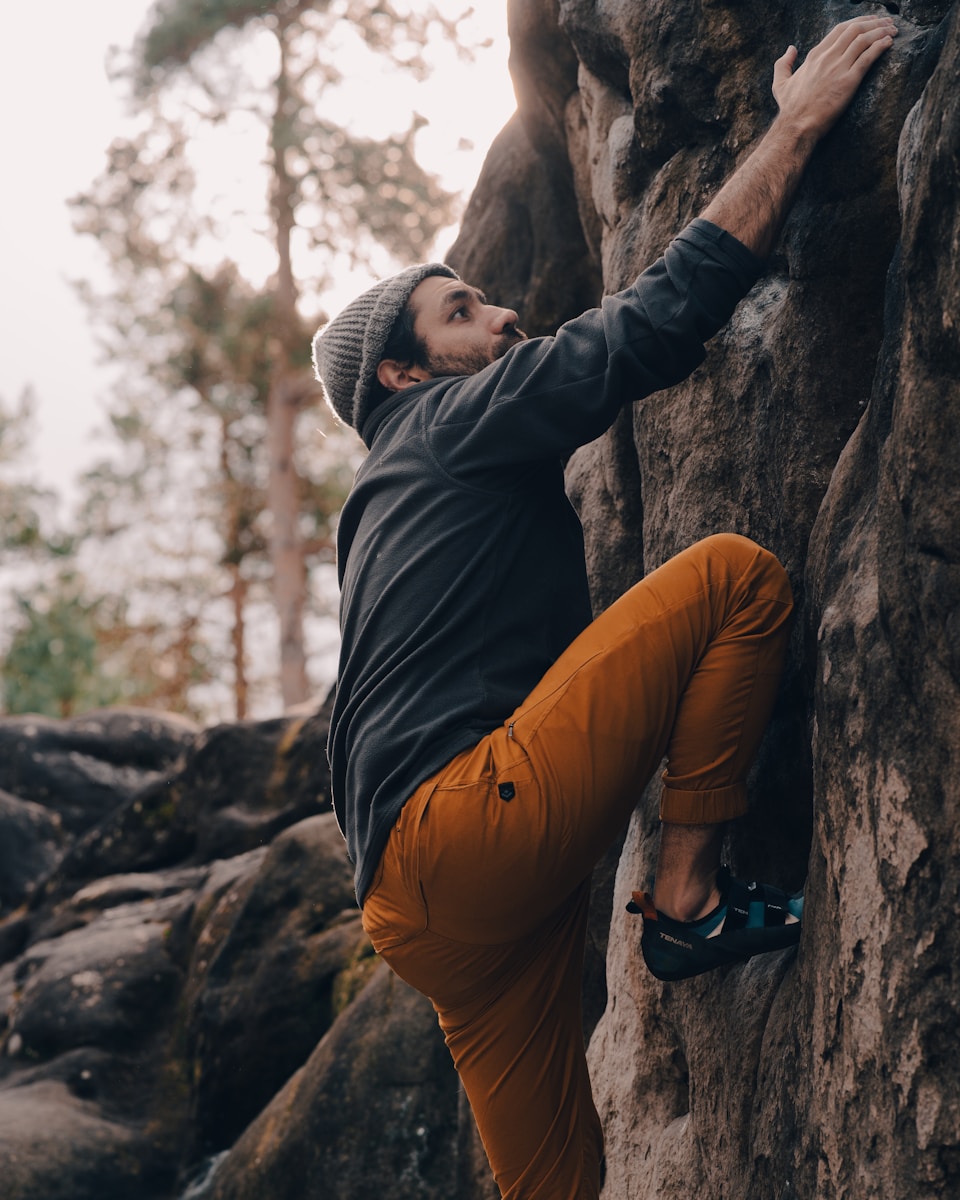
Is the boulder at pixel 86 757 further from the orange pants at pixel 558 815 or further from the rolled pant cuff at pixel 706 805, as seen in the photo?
the rolled pant cuff at pixel 706 805

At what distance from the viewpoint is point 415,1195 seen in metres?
5.86

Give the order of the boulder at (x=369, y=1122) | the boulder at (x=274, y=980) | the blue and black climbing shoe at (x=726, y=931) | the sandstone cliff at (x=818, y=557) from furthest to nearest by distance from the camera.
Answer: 1. the boulder at (x=274, y=980)
2. the boulder at (x=369, y=1122)
3. the blue and black climbing shoe at (x=726, y=931)
4. the sandstone cliff at (x=818, y=557)

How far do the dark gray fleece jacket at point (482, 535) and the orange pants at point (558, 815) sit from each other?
0.44ft

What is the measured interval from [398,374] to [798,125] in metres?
1.41

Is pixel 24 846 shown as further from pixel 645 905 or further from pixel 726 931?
pixel 726 931

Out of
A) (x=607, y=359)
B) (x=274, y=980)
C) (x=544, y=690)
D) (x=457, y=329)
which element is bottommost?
(x=274, y=980)

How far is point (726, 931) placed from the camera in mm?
3199

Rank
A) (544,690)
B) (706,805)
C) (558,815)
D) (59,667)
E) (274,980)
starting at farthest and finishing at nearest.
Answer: (59,667) → (274,980) → (706,805) → (544,690) → (558,815)

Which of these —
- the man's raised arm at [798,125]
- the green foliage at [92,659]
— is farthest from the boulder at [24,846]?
the man's raised arm at [798,125]

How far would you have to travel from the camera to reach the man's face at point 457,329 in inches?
151

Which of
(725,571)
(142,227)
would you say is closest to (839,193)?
(725,571)

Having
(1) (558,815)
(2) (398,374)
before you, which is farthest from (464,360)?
(1) (558,815)

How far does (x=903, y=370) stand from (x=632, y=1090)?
9.05 ft

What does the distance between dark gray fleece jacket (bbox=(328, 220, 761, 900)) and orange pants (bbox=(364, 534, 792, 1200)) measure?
0.44 feet
